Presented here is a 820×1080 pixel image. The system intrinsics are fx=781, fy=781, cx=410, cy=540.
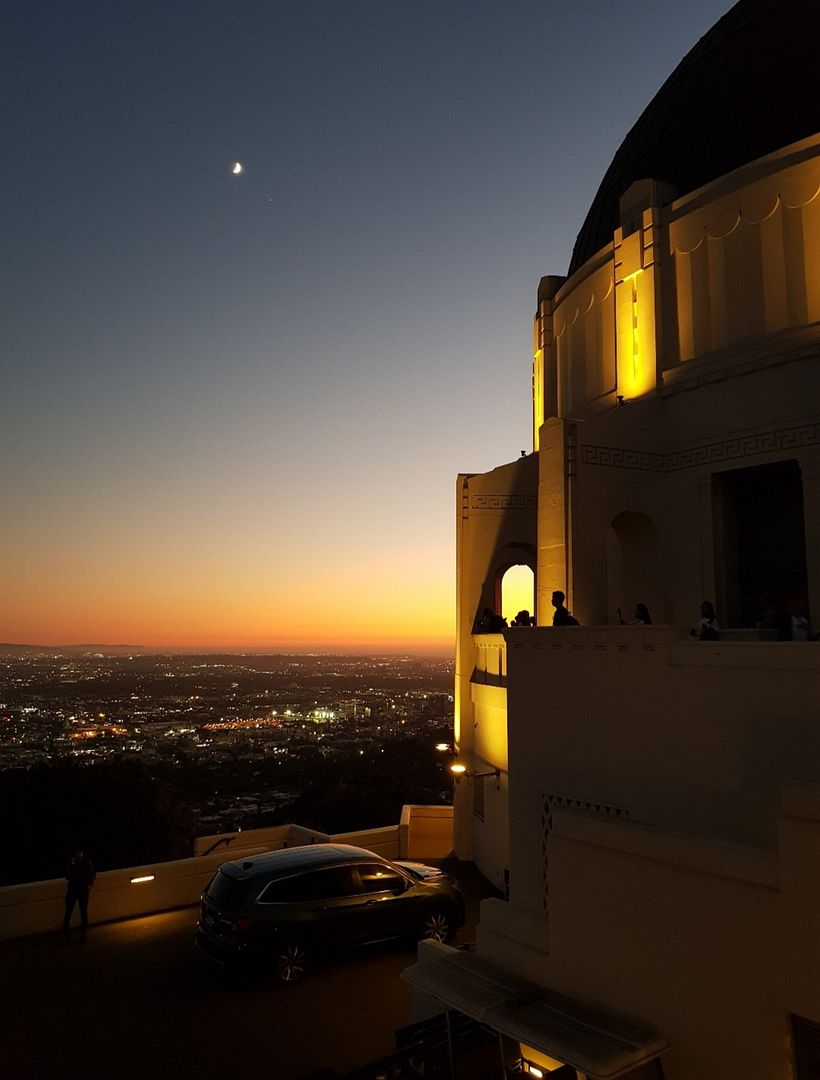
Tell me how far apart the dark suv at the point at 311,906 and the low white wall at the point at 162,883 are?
9.37 feet

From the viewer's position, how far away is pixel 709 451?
1208 cm

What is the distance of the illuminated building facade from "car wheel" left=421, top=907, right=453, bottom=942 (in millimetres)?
1716

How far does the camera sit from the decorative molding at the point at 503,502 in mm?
15727

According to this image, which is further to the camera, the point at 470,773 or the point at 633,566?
the point at 470,773

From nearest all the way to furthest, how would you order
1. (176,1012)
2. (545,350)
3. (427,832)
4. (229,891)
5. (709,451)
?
(176,1012)
(229,891)
(709,451)
(427,832)
(545,350)

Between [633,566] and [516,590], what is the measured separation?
4.33 metres

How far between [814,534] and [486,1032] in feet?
25.6

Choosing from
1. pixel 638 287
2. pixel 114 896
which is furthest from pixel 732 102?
pixel 114 896

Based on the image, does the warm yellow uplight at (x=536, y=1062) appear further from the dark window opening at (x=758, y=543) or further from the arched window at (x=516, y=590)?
the arched window at (x=516, y=590)

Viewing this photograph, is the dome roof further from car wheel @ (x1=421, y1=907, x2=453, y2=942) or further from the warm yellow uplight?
the warm yellow uplight

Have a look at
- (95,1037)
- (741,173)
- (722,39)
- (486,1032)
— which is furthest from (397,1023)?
(722,39)

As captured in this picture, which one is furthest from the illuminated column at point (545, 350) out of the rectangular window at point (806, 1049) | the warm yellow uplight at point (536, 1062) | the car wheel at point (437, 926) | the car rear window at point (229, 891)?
the rectangular window at point (806, 1049)

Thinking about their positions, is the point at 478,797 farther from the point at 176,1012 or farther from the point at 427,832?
the point at 176,1012

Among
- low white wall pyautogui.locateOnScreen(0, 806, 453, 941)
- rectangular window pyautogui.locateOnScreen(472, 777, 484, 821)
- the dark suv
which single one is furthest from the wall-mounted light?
the dark suv
